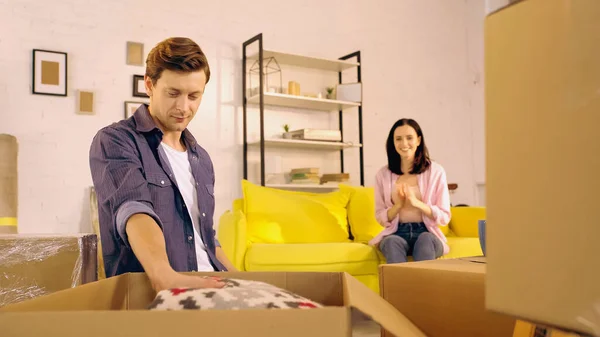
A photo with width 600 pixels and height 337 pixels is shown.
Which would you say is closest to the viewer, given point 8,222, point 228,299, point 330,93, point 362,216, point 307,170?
point 228,299

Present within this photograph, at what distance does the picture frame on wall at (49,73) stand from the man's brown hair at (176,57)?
101 inches

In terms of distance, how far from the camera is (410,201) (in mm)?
3006

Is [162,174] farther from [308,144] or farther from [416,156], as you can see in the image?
[308,144]

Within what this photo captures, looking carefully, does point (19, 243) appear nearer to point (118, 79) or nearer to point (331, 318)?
point (331, 318)

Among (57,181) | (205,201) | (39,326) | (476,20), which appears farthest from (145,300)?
(476,20)

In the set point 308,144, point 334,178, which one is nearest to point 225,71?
point 308,144

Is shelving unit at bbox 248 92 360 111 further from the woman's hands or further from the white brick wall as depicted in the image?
the woman's hands

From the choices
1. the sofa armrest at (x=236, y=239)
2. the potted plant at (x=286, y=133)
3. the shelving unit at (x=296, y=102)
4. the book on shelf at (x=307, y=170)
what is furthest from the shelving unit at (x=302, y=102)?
the sofa armrest at (x=236, y=239)

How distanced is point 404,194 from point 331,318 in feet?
8.98

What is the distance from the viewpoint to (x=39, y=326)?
36 cm

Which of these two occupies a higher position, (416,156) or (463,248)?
(416,156)

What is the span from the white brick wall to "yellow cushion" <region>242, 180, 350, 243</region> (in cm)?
75

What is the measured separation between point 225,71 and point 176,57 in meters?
2.97

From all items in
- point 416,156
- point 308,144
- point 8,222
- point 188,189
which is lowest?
point 8,222
